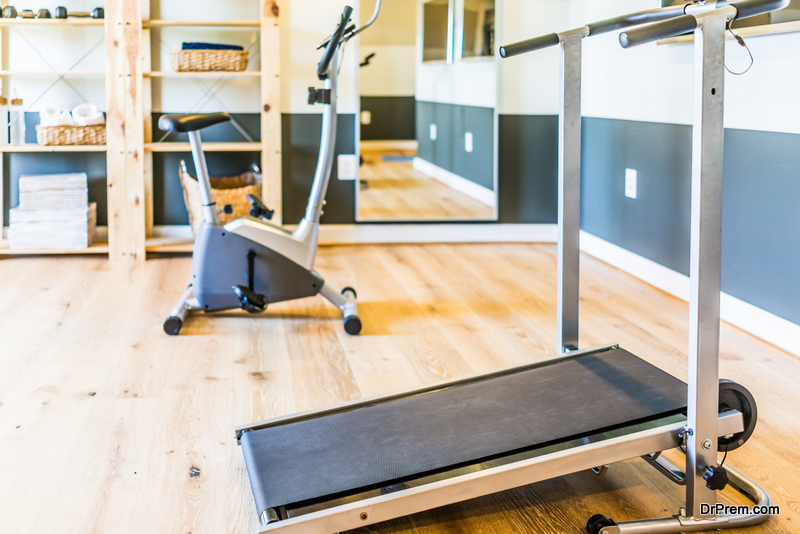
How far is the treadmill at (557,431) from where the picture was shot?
1385 millimetres

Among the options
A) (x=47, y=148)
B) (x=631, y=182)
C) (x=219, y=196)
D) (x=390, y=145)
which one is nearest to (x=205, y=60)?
(x=219, y=196)

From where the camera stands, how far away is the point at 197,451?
1869 mm

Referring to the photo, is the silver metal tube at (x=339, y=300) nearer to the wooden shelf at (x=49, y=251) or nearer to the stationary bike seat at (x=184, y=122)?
the stationary bike seat at (x=184, y=122)

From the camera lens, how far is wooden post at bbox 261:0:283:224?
404cm

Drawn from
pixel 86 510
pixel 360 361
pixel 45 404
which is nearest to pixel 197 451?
pixel 86 510

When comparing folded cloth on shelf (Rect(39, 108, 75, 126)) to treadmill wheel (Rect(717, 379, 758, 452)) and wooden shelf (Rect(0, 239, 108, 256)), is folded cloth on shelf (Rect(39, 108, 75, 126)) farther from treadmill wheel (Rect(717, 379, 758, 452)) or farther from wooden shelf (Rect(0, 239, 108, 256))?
treadmill wheel (Rect(717, 379, 758, 452))

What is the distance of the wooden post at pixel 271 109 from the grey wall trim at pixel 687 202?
173 cm

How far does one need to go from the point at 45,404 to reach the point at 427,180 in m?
2.90

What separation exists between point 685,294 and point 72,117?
316 cm

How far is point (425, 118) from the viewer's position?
14.9 feet

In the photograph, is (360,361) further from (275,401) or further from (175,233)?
(175,233)

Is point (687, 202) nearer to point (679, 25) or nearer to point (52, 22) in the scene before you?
point (679, 25)

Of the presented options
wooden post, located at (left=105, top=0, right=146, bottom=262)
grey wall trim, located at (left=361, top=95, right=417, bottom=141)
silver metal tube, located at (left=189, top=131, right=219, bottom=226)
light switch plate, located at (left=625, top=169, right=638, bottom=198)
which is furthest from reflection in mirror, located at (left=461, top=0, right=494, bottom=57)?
silver metal tube, located at (left=189, top=131, right=219, bottom=226)

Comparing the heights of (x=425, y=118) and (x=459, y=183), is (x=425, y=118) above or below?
above
